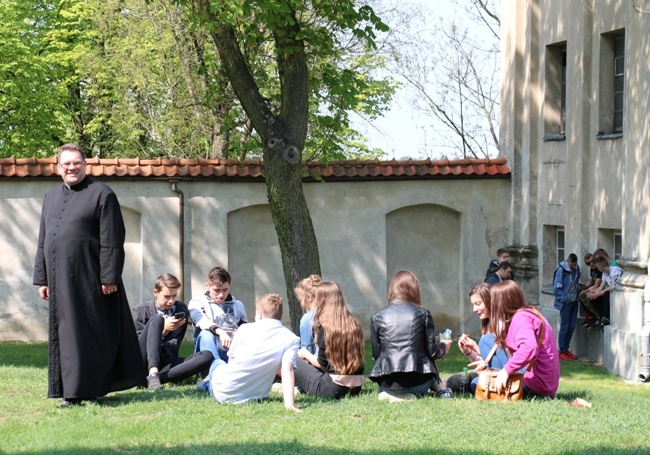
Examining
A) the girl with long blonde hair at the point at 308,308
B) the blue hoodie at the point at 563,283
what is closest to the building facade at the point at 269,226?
the blue hoodie at the point at 563,283

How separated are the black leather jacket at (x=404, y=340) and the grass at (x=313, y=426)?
0.34 meters

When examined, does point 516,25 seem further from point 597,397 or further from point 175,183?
point 597,397

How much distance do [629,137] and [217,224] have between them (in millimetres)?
8111

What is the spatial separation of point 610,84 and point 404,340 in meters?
10.0

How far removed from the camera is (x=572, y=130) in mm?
19281

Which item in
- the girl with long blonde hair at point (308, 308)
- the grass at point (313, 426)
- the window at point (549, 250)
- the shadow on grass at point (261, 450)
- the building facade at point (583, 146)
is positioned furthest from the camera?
the window at point (549, 250)

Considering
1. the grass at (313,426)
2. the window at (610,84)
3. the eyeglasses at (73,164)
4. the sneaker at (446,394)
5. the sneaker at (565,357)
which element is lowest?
the sneaker at (565,357)

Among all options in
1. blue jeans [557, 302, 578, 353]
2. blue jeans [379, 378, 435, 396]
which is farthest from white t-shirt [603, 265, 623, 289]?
blue jeans [379, 378, 435, 396]

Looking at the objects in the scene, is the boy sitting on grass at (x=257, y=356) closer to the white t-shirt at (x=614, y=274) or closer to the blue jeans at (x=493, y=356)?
the blue jeans at (x=493, y=356)

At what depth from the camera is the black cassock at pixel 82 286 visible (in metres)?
9.45

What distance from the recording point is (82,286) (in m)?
9.49

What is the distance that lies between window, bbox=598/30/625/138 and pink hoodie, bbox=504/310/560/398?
29.2 feet

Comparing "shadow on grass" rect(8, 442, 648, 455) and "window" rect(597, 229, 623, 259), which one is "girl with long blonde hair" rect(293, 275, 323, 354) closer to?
"shadow on grass" rect(8, 442, 648, 455)

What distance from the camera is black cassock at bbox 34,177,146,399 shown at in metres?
9.45
